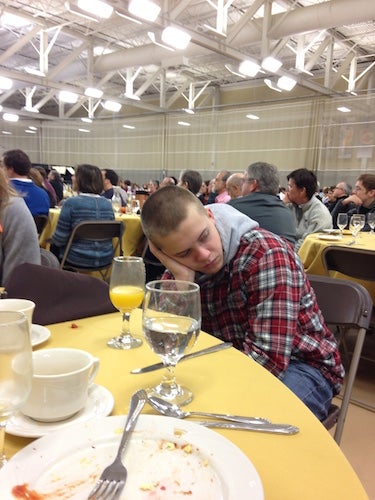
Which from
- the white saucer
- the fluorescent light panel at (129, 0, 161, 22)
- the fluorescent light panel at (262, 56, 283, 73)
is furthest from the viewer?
the fluorescent light panel at (262, 56, 283, 73)

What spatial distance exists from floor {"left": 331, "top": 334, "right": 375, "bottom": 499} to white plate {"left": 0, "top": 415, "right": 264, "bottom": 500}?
4.51ft

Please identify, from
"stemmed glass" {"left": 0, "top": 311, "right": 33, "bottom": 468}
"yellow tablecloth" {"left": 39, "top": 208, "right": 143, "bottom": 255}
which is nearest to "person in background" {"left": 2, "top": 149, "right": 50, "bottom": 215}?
"yellow tablecloth" {"left": 39, "top": 208, "right": 143, "bottom": 255}

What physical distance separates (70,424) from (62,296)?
23.9 inches

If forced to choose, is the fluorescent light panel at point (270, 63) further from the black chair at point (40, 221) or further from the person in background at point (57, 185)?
the black chair at point (40, 221)

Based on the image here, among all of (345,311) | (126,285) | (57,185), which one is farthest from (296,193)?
(57,185)

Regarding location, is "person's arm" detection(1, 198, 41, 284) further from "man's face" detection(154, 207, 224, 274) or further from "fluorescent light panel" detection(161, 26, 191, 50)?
"fluorescent light panel" detection(161, 26, 191, 50)

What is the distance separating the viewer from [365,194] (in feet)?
16.7

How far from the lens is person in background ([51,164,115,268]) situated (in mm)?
3855

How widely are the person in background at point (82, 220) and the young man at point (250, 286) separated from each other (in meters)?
2.67

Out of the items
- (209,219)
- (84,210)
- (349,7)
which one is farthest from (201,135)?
(209,219)

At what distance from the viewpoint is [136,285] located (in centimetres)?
113

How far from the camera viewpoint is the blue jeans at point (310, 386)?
122cm

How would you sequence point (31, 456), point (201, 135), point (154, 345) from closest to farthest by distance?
point (31, 456)
point (154, 345)
point (201, 135)

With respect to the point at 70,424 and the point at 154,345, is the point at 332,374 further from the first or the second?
the point at 70,424
